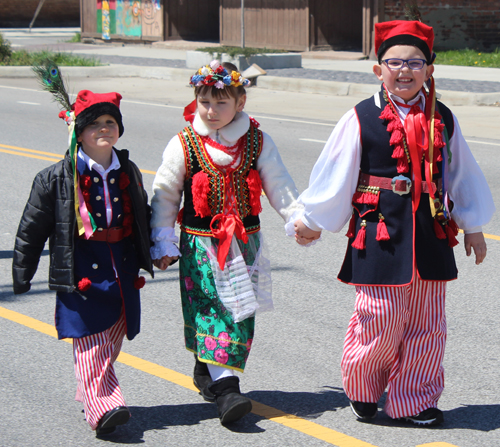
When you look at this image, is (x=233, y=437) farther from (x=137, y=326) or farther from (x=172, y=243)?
(x=172, y=243)

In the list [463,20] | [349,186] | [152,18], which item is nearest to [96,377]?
[349,186]

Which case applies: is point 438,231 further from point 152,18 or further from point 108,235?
point 152,18

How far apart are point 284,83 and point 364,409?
15.0 meters

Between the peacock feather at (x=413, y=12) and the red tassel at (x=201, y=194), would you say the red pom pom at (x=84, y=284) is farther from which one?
the peacock feather at (x=413, y=12)

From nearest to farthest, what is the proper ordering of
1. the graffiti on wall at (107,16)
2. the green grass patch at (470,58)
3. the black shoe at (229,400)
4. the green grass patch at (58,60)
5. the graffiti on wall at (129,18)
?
the black shoe at (229,400) → the green grass patch at (470,58) → the green grass patch at (58,60) → the graffiti on wall at (129,18) → the graffiti on wall at (107,16)

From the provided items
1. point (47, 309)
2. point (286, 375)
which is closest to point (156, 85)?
point (47, 309)

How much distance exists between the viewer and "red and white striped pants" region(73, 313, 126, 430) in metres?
3.52

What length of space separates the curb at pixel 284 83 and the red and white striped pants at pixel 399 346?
11991 mm

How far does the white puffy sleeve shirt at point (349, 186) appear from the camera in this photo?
354cm

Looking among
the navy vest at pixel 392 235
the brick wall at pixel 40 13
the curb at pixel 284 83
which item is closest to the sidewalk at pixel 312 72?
the curb at pixel 284 83

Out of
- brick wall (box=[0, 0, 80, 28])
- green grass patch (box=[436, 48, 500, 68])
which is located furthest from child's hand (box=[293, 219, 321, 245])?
brick wall (box=[0, 0, 80, 28])

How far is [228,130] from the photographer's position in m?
3.79

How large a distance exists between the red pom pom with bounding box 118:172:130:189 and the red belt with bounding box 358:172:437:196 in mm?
1025

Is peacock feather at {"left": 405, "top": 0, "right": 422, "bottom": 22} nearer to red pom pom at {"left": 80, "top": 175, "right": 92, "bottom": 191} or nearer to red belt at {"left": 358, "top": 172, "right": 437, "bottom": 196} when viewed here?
red belt at {"left": 358, "top": 172, "right": 437, "bottom": 196}
